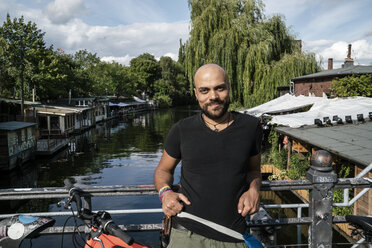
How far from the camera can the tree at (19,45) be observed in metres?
30.2

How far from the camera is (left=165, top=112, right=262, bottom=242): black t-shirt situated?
2.12 m

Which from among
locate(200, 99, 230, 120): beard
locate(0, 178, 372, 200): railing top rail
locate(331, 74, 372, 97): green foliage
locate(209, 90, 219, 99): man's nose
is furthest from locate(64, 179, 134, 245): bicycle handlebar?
locate(331, 74, 372, 97): green foliage

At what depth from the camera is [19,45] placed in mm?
30781

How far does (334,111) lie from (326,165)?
13566 millimetres

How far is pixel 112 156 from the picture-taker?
27109 mm

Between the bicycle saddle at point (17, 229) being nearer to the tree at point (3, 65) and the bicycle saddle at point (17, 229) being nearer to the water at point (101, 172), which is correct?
the water at point (101, 172)

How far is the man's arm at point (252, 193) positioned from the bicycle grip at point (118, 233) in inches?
30.5

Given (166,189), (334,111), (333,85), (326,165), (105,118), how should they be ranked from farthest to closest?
(105,118)
(333,85)
(334,111)
(326,165)
(166,189)

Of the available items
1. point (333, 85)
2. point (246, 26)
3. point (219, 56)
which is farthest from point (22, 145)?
point (333, 85)

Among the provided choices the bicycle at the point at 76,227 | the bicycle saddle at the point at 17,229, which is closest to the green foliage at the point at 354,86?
the bicycle at the point at 76,227

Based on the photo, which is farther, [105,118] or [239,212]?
[105,118]

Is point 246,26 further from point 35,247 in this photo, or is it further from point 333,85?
Answer: point 35,247

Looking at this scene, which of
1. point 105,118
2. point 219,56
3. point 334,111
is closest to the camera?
point 334,111

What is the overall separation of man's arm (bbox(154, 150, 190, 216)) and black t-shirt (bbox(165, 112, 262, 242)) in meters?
0.08
